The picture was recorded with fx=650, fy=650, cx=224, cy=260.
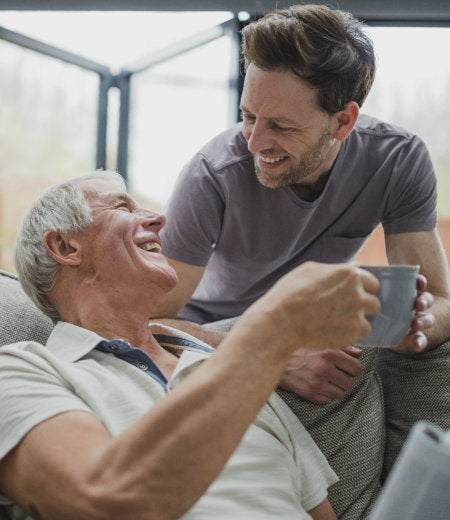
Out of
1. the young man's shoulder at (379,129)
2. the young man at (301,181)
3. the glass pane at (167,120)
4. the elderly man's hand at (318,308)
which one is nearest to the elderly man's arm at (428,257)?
the young man at (301,181)

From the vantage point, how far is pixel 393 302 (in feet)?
3.22

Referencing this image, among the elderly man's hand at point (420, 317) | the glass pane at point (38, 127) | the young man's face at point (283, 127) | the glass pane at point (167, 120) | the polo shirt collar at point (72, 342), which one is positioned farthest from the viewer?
the glass pane at point (38, 127)

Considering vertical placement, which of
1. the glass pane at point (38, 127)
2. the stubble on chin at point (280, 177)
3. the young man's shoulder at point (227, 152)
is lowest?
the glass pane at point (38, 127)

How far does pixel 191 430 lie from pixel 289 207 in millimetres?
1191

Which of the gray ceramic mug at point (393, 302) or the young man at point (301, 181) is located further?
the young man at point (301, 181)

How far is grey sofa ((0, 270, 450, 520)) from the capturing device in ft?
4.83

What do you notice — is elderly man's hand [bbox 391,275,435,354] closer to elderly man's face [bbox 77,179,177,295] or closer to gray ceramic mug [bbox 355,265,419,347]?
gray ceramic mug [bbox 355,265,419,347]

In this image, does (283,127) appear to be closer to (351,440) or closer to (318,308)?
(351,440)

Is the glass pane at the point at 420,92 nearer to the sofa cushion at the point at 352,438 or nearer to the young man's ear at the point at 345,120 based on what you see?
the young man's ear at the point at 345,120

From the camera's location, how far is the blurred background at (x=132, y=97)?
379 centimetres

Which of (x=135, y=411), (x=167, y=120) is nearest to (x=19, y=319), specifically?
(x=135, y=411)

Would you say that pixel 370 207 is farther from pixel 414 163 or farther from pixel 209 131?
pixel 209 131

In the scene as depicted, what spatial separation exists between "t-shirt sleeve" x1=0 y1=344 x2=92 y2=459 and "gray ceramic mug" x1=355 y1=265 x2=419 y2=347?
1.53 ft

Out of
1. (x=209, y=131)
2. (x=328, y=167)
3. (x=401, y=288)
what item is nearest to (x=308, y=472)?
(x=401, y=288)
